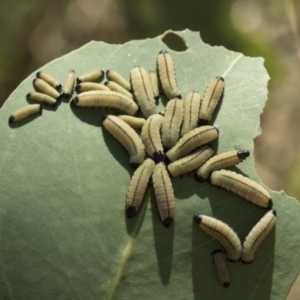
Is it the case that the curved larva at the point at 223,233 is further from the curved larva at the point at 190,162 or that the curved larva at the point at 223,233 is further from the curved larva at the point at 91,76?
the curved larva at the point at 91,76

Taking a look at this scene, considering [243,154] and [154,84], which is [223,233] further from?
[154,84]

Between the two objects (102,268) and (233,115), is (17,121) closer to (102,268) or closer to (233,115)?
(102,268)

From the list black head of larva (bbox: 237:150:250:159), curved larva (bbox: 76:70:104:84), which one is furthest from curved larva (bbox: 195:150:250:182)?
curved larva (bbox: 76:70:104:84)

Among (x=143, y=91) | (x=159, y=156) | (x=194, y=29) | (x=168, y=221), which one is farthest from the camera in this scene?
(x=194, y=29)

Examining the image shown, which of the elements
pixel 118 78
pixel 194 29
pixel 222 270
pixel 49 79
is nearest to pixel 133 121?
pixel 118 78

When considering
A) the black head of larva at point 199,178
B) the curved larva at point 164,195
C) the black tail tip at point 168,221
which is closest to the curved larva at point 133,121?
the curved larva at point 164,195

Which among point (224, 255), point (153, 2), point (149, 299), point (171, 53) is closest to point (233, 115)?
point (171, 53)
